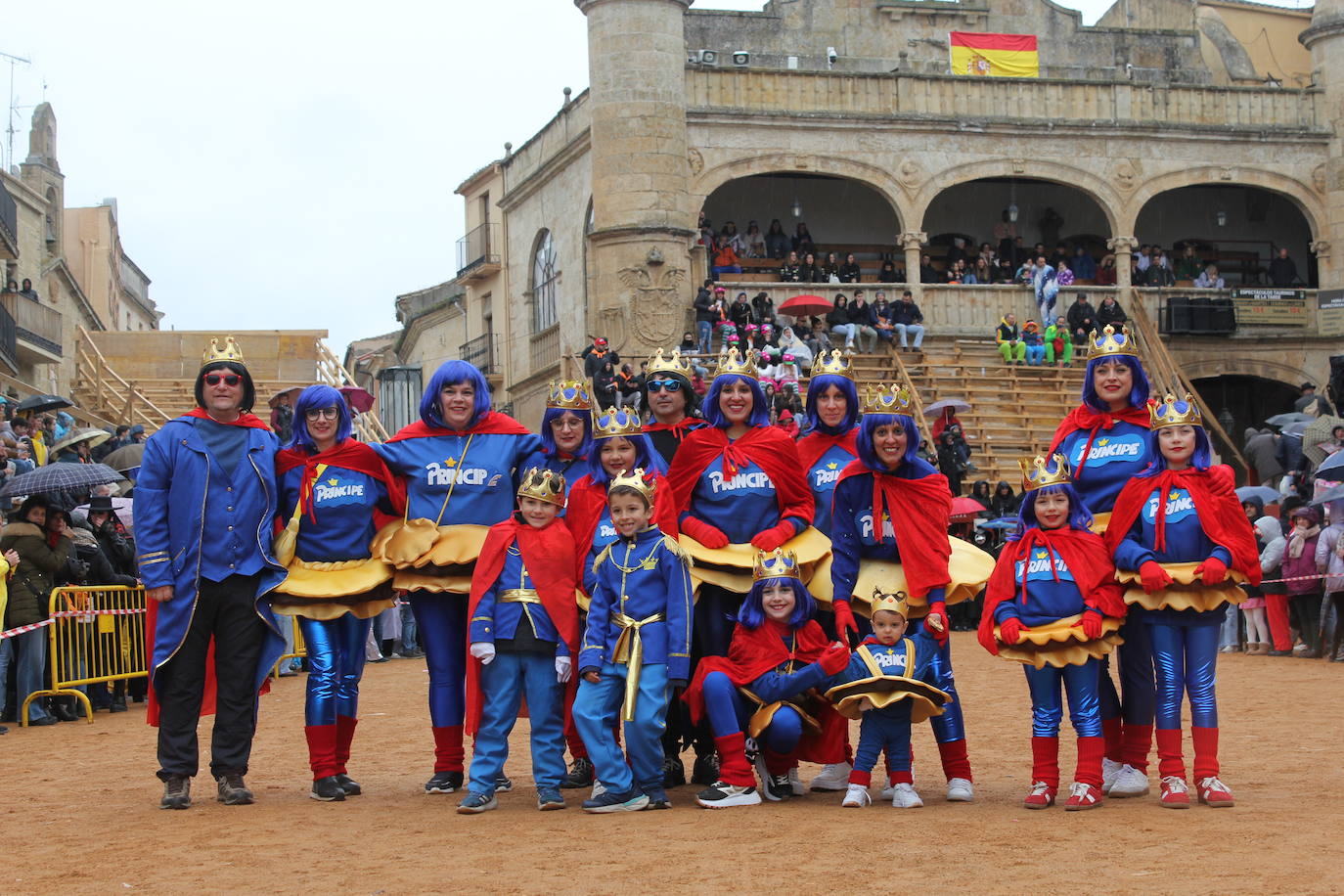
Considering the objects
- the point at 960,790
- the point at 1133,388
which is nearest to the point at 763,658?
the point at 960,790

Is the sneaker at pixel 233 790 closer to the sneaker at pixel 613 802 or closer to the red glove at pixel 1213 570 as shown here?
the sneaker at pixel 613 802

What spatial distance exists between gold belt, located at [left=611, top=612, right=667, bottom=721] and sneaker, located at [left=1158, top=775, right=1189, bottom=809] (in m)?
2.49

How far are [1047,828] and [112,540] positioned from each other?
11.0 m

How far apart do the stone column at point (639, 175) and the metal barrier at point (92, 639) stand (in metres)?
19.3

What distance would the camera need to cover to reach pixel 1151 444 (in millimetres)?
8891

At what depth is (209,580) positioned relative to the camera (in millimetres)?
9320

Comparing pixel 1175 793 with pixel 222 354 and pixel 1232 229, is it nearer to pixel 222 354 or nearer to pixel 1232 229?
pixel 222 354

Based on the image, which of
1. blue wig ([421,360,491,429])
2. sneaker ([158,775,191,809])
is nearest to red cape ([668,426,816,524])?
blue wig ([421,360,491,429])

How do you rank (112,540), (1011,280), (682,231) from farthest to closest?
(1011,280) → (682,231) → (112,540)

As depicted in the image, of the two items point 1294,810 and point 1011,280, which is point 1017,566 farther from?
point 1011,280

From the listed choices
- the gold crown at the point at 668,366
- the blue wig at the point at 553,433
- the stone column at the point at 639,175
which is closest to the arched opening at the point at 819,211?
the stone column at the point at 639,175

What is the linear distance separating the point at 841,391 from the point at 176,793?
401 centimetres

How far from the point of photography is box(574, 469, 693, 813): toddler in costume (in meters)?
8.66

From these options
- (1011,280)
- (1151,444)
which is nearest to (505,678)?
(1151,444)
